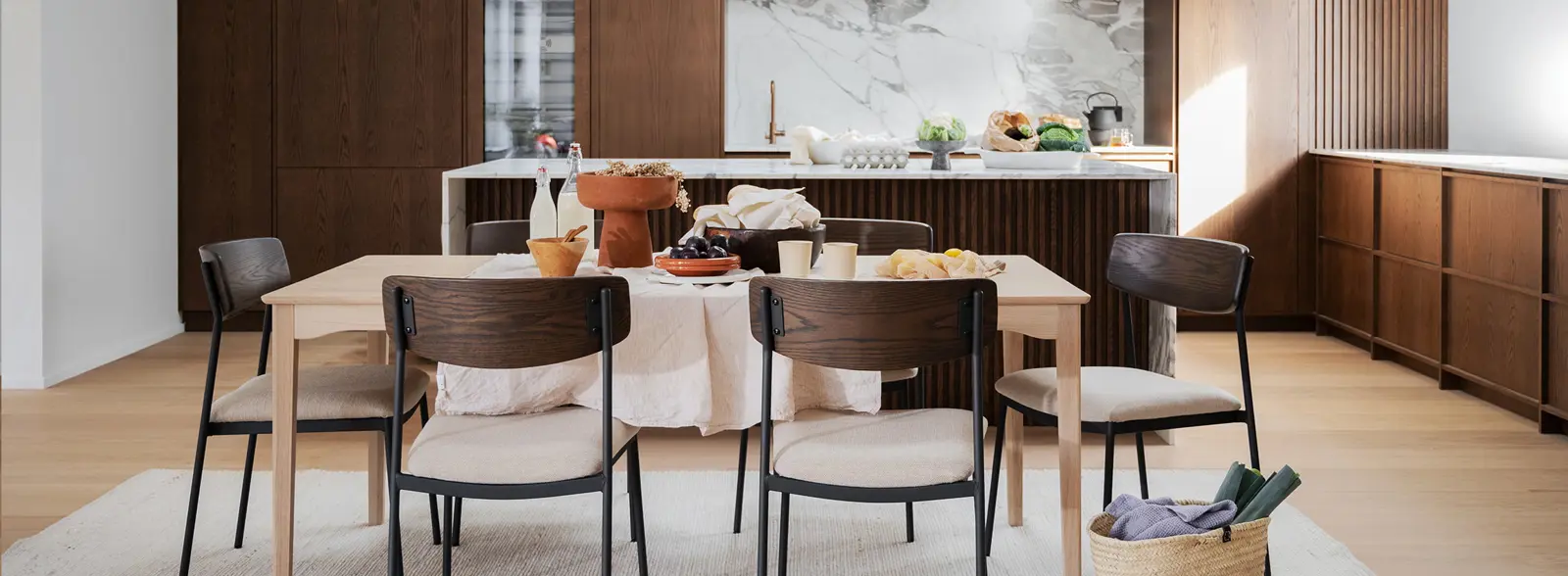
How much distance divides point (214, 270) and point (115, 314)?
10.2ft

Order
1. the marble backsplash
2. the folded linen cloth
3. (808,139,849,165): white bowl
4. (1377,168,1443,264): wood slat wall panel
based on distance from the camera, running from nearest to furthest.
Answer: the folded linen cloth < (808,139,849,165): white bowl < (1377,168,1443,264): wood slat wall panel < the marble backsplash

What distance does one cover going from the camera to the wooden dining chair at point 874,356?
86.3 inches

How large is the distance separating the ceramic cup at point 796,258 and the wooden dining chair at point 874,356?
38 cm

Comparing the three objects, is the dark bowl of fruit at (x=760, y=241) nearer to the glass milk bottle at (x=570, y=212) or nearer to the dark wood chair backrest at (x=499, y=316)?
the glass milk bottle at (x=570, y=212)

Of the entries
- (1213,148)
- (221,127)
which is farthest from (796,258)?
(221,127)

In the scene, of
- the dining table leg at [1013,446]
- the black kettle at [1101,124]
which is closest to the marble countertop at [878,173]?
the dining table leg at [1013,446]

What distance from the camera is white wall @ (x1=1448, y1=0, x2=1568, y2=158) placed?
207 inches

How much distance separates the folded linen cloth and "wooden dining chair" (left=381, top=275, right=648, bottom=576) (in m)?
0.92

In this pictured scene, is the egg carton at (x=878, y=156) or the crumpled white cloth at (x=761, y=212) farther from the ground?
the egg carton at (x=878, y=156)

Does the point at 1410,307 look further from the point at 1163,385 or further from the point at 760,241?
the point at 760,241

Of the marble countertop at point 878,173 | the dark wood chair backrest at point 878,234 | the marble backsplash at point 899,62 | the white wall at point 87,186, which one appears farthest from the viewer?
the marble backsplash at point 899,62

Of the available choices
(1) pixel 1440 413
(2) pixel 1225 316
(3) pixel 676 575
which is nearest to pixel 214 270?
(3) pixel 676 575

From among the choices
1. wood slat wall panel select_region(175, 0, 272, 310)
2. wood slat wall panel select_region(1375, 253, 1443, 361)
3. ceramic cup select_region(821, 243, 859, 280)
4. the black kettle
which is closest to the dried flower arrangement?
ceramic cup select_region(821, 243, 859, 280)

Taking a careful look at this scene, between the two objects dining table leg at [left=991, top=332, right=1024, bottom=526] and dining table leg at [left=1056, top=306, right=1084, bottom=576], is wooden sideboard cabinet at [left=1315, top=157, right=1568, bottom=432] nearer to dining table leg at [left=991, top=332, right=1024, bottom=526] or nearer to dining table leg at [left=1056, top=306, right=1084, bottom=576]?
dining table leg at [left=991, top=332, right=1024, bottom=526]
